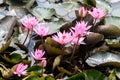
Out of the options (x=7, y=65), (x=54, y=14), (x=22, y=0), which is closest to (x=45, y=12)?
(x=54, y=14)

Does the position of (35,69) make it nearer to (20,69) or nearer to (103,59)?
(20,69)

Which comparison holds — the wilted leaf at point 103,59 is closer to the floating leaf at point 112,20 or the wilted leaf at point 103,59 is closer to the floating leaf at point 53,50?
the floating leaf at point 53,50

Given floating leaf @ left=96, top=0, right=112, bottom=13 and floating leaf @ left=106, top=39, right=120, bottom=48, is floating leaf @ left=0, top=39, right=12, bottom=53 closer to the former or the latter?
floating leaf @ left=106, top=39, right=120, bottom=48

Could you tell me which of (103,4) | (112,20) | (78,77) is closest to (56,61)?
(78,77)

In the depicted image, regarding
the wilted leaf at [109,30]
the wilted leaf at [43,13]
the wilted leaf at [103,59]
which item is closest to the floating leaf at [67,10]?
A: the wilted leaf at [43,13]

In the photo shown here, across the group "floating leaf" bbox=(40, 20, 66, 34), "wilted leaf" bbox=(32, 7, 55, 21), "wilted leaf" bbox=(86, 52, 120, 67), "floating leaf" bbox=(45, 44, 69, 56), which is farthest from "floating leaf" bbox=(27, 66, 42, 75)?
"wilted leaf" bbox=(32, 7, 55, 21)

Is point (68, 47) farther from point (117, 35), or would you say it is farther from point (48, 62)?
point (117, 35)
